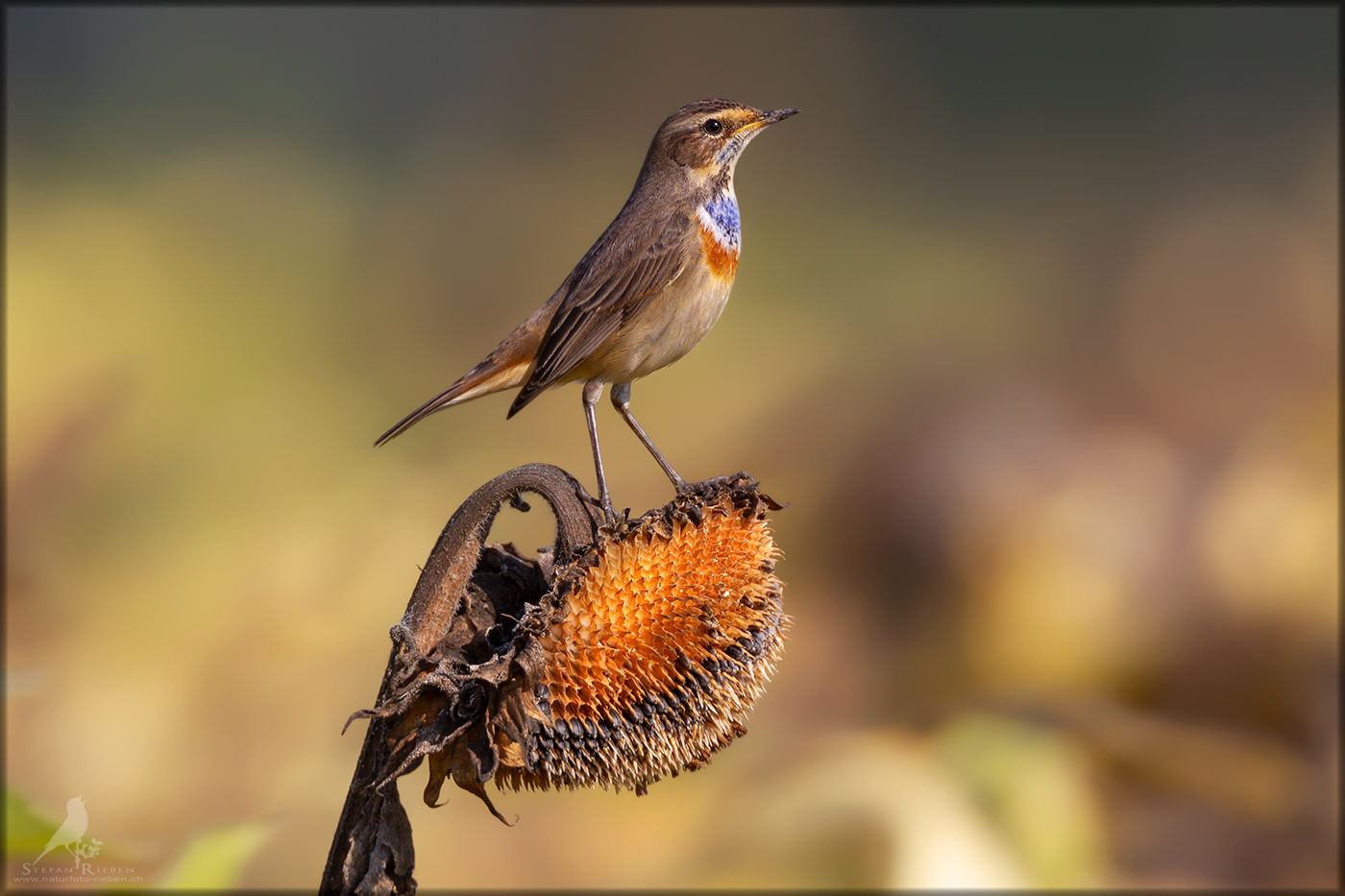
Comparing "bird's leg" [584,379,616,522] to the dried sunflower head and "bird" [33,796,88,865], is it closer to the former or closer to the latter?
the dried sunflower head

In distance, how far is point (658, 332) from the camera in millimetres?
1386

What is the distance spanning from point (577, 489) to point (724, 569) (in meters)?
0.17

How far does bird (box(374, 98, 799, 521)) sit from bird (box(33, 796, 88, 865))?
2.00ft

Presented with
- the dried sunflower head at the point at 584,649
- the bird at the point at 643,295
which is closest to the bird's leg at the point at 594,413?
the bird at the point at 643,295

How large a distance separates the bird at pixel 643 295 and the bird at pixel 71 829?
610mm

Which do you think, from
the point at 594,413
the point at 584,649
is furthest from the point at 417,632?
the point at 594,413

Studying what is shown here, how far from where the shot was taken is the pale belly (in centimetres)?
138

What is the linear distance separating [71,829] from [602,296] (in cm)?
88

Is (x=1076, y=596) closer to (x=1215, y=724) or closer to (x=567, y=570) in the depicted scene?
(x=1215, y=724)

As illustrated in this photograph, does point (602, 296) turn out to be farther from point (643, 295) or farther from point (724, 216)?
point (724, 216)

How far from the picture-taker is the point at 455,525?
93cm

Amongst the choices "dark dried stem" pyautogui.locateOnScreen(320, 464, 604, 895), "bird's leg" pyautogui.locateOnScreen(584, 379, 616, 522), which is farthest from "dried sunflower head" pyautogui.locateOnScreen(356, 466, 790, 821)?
"bird's leg" pyautogui.locateOnScreen(584, 379, 616, 522)

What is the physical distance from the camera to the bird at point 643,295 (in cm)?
135

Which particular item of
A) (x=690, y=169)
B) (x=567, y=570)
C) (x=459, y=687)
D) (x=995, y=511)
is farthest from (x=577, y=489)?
(x=995, y=511)
